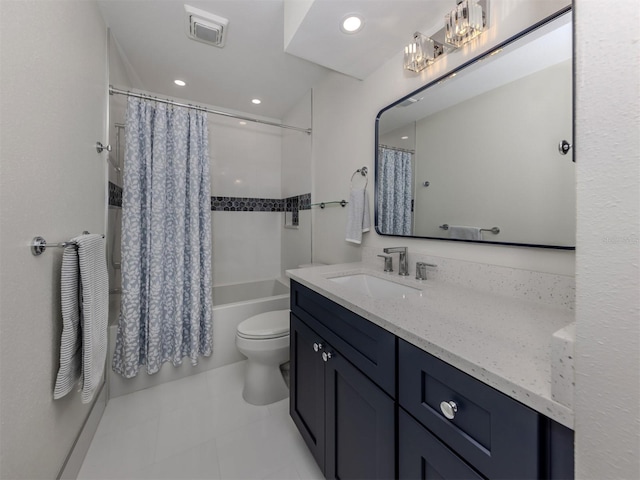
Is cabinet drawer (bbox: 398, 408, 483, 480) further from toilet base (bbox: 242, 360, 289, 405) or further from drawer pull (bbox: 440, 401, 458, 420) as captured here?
toilet base (bbox: 242, 360, 289, 405)

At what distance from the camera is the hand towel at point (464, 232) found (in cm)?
103

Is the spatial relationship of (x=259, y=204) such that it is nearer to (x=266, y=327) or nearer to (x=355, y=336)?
(x=266, y=327)

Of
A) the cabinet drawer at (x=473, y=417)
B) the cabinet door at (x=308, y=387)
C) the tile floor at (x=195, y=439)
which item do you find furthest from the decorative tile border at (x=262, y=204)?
the cabinet drawer at (x=473, y=417)

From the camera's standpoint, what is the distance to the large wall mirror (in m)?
Result: 0.80

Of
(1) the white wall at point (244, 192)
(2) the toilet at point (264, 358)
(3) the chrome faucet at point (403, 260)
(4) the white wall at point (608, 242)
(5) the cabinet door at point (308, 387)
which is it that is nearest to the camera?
(4) the white wall at point (608, 242)

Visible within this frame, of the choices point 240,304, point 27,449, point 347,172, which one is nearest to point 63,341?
point 27,449

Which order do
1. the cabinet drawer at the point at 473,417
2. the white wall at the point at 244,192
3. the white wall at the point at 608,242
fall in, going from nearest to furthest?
the white wall at the point at 608,242 < the cabinet drawer at the point at 473,417 < the white wall at the point at 244,192

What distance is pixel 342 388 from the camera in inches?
34.9

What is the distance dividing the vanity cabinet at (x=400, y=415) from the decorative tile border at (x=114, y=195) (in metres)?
1.47

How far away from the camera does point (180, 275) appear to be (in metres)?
1.72

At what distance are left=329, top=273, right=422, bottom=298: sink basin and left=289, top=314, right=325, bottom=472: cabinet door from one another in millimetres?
296

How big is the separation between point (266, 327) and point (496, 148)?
1.51 m

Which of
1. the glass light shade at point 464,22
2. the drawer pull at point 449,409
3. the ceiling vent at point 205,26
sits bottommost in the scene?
the drawer pull at point 449,409

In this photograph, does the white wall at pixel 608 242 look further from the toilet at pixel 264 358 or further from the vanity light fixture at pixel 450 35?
the toilet at pixel 264 358
